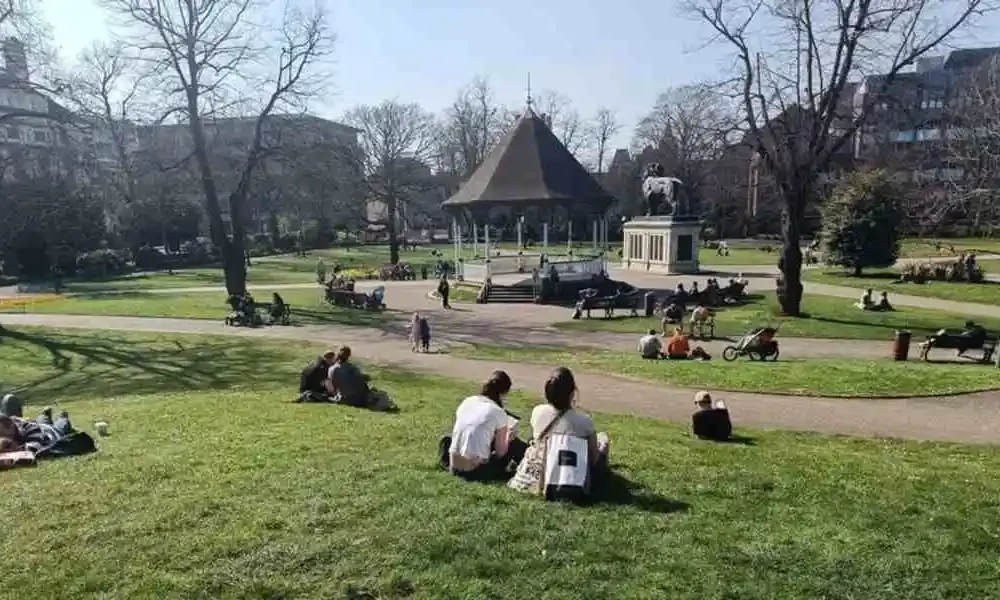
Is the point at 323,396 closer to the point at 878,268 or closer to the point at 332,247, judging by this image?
the point at 878,268

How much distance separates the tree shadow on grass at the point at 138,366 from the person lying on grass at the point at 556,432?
10938 millimetres

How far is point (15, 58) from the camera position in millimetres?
24141

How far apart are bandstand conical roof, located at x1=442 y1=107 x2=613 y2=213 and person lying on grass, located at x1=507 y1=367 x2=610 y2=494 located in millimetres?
28062

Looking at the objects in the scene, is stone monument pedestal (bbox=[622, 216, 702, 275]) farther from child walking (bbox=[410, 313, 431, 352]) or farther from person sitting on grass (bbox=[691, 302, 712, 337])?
child walking (bbox=[410, 313, 431, 352])

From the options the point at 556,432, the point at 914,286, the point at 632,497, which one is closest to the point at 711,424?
the point at 632,497

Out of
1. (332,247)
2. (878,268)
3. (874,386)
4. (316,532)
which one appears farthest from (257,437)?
(332,247)

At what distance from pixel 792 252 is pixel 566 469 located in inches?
904

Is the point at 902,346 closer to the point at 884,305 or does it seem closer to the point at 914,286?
the point at 884,305

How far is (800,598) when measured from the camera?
5312 millimetres

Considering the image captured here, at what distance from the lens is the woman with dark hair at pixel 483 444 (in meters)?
7.60

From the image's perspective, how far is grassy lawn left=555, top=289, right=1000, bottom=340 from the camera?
24.5m

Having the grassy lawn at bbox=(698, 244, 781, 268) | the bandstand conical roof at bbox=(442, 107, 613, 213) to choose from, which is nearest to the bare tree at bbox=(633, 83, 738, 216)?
the grassy lawn at bbox=(698, 244, 781, 268)

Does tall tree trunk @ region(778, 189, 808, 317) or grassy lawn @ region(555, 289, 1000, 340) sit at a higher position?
tall tree trunk @ region(778, 189, 808, 317)

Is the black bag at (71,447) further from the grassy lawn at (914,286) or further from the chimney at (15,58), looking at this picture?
the grassy lawn at (914,286)
